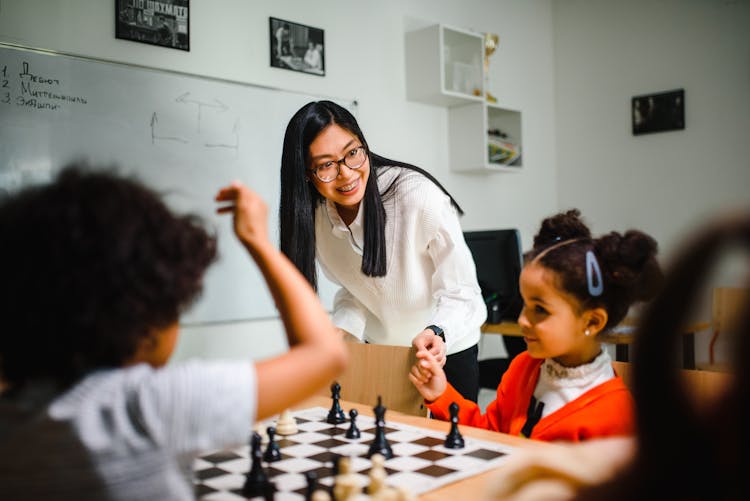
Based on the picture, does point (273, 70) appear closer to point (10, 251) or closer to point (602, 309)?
point (602, 309)

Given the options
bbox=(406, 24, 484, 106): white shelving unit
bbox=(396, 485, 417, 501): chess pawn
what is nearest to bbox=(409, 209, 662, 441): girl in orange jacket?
bbox=(396, 485, 417, 501): chess pawn

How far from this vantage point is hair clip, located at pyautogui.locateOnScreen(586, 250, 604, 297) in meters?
1.50

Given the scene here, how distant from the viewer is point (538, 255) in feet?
5.28

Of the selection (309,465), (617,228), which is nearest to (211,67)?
(309,465)

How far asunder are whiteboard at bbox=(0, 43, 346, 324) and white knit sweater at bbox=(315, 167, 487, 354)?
79 cm

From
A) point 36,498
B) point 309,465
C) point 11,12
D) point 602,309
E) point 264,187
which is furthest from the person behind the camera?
point 264,187

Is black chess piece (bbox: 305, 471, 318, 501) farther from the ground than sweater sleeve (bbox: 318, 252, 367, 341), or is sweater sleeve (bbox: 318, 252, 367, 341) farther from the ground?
sweater sleeve (bbox: 318, 252, 367, 341)

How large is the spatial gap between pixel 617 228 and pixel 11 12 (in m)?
4.20

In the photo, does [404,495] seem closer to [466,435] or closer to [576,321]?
[466,435]

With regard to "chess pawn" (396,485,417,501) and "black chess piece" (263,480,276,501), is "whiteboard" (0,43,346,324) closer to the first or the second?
"black chess piece" (263,480,276,501)

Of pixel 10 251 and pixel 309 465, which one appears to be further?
pixel 309 465

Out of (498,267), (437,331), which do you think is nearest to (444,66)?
(498,267)

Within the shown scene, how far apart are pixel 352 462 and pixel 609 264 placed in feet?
2.33

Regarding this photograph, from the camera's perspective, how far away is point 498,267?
3689 millimetres
